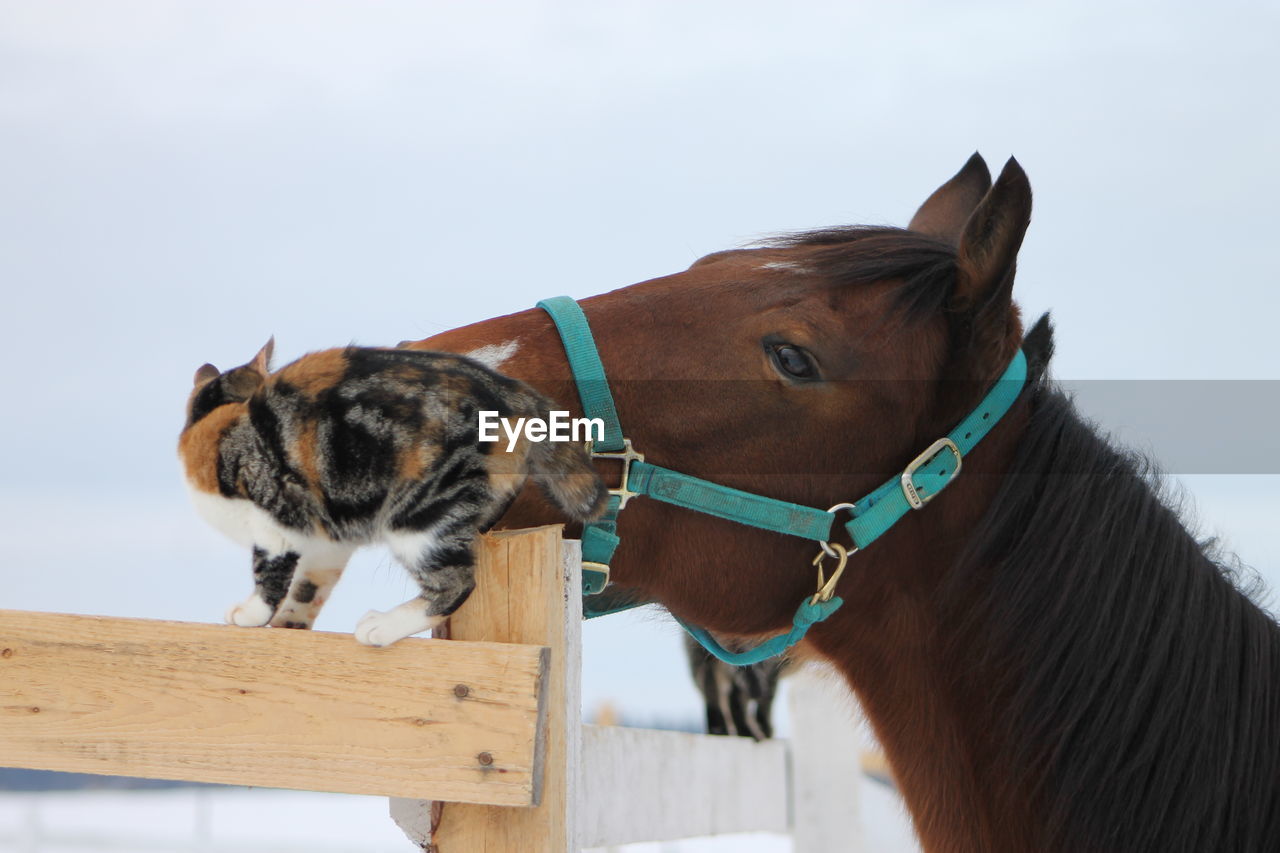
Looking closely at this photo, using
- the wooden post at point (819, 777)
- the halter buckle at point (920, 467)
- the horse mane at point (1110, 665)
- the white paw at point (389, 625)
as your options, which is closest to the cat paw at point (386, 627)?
the white paw at point (389, 625)

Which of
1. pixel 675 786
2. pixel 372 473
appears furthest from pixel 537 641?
pixel 675 786

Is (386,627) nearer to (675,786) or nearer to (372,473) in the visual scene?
(372,473)

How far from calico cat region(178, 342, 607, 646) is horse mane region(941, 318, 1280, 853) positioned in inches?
31.5

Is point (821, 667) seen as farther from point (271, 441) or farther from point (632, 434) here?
point (271, 441)

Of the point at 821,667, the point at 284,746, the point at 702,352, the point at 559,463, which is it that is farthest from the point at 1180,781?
the point at 284,746

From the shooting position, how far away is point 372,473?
1489 mm

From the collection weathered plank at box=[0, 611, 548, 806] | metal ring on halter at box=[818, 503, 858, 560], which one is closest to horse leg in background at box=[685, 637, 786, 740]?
metal ring on halter at box=[818, 503, 858, 560]

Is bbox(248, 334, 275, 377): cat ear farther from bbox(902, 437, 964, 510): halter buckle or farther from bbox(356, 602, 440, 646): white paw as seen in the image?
bbox(902, 437, 964, 510): halter buckle

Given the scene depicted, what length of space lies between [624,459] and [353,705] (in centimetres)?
55

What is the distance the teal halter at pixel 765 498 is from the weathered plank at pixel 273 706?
0.32 m

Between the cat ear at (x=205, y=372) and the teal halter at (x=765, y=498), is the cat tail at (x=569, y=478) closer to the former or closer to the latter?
the teal halter at (x=765, y=498)

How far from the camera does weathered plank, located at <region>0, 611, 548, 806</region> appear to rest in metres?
1.38

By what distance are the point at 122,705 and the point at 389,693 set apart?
0.37 metres

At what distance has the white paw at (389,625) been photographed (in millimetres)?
1396
